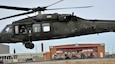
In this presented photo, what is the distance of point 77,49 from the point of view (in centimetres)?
8338

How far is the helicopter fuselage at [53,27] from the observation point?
29.4 metres

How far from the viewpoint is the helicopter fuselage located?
29406 millimetres

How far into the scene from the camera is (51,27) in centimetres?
3019

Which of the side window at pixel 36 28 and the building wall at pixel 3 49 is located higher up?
the side window at pixel 36 28

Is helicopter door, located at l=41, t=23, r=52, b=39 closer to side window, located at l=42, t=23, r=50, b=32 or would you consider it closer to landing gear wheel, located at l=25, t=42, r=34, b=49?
side window, located at l=42, t=23, r=50, b=32

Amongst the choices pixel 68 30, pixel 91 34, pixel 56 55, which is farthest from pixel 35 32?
pixel 56 55

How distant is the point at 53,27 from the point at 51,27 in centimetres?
21

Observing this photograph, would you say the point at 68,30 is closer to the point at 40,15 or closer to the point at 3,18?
the point at 40,15

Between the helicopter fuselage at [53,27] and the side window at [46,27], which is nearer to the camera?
the helicopter fuselage at [53,27]

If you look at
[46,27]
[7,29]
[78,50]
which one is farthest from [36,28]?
[78,50]

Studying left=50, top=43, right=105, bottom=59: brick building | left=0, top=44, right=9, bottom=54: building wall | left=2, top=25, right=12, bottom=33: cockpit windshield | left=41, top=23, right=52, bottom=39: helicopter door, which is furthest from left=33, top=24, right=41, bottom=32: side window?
left=0, top=44, right=9, bottom=54: building wall

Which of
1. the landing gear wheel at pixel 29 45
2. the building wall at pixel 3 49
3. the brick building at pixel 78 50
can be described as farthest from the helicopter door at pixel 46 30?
the building wall at pixel 3 49

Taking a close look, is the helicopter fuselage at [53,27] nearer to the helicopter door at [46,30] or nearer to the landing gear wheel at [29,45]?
the helicopter door at [46,30]

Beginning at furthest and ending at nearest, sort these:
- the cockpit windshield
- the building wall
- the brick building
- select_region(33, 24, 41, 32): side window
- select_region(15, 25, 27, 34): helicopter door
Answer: the building wall < the brick building < the cockpit windshield < select_region(15, 25, 27, 34): helicopter door < select_region(33, 24, 41, 32): side window
